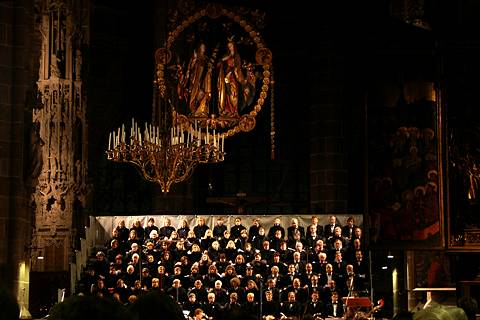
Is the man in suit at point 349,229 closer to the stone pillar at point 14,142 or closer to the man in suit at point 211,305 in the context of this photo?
the man in suit at point 211,305

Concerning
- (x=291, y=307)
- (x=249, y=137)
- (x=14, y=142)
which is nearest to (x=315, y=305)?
(x=291, y=307)

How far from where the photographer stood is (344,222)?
25953mm

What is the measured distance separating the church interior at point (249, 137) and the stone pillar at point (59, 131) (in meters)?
0.05

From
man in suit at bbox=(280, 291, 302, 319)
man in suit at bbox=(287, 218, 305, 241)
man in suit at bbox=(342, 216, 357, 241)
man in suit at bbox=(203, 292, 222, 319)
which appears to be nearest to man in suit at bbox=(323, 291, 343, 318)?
man in suit at bbox=(280, 291, 302, 319)

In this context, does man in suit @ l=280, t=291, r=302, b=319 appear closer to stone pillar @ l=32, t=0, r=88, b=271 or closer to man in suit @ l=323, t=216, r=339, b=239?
man in suit @ l=323, t=216, r=339, b=239

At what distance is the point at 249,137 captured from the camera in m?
33.2

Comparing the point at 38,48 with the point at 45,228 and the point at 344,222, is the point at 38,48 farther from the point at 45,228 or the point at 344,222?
the point at 344,222

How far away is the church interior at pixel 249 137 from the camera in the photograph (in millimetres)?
14922

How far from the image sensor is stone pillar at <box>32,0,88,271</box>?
78.1 feet

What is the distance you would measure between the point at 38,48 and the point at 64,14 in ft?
4.27

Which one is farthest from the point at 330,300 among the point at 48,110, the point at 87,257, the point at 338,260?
the point at 48,110

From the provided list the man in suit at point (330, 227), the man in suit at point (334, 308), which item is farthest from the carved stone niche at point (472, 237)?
the man in suit at point (330, 227)

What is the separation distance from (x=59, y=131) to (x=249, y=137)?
1017 cm

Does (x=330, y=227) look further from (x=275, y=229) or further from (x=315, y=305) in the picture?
(x=315, y=305)
